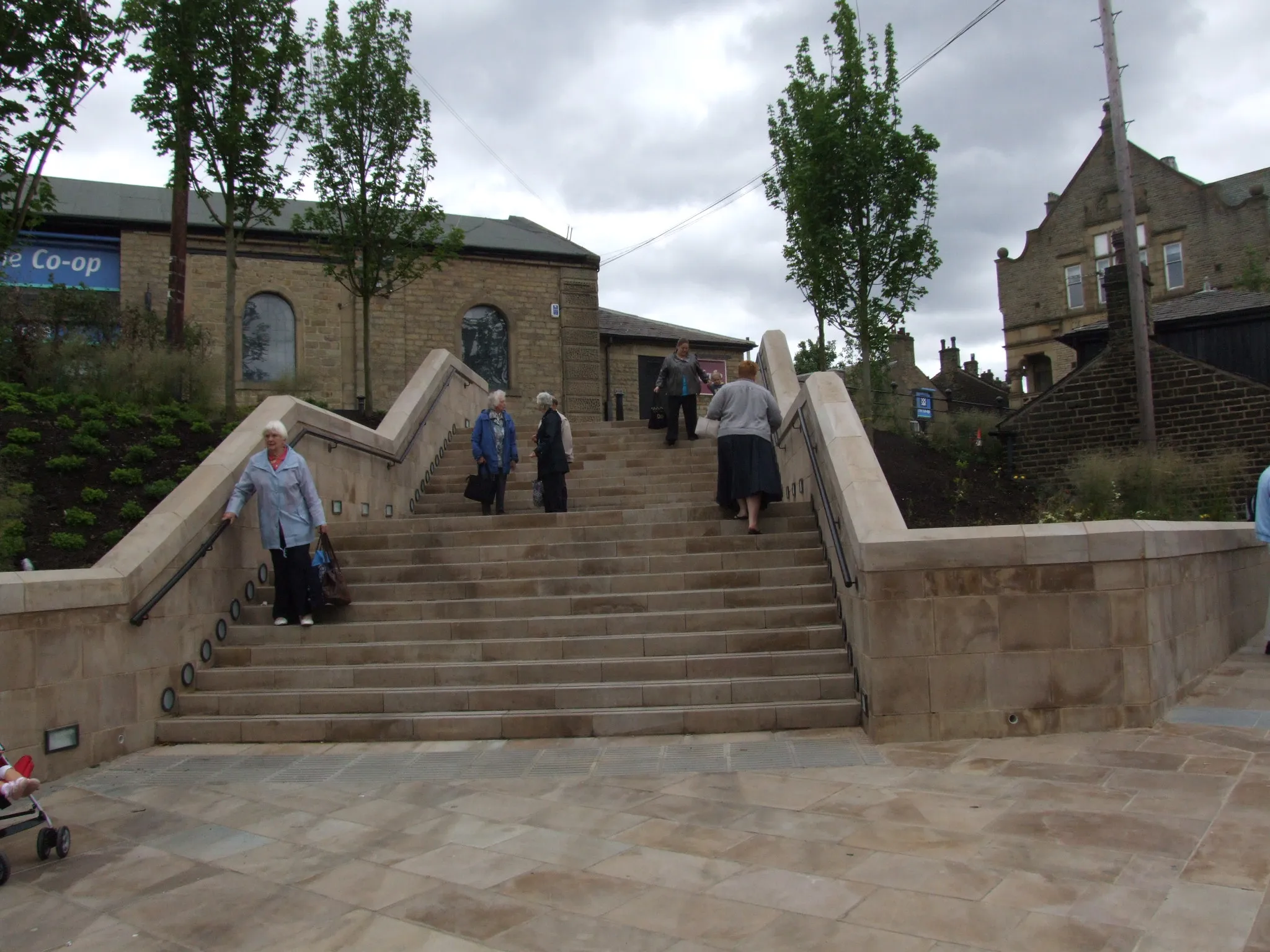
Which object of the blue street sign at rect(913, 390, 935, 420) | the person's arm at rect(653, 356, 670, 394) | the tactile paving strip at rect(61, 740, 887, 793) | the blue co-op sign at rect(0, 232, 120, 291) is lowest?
the tactile paving strip at rect(61, 740, 887, 793)

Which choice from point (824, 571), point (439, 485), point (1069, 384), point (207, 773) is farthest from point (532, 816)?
point (1069, 384)

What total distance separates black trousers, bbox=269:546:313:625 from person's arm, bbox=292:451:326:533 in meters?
0.24

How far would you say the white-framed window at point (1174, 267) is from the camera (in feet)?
119

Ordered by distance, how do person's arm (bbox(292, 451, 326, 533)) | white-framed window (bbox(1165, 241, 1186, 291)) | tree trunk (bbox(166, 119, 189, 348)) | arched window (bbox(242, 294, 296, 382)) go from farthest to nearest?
white-framed window (bbox(1165, 241, 1186, 291)) → arched window (bbox(242, 294, 296, 382)) → tree trunk (bbox(166, 119, 189, 348)) → person's arm (bbox(292, 451, 326, 533))

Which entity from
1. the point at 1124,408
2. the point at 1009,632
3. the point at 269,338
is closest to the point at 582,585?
the point at 1009,632

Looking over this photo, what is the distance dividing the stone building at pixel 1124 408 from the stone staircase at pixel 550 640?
13.2 m

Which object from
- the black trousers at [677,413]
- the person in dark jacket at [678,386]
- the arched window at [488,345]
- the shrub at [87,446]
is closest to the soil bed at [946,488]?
the black trousers at [677,413]

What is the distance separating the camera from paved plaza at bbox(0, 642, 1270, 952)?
310 centimetres

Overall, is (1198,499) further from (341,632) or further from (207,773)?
(207,773)

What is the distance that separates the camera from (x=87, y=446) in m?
9.55

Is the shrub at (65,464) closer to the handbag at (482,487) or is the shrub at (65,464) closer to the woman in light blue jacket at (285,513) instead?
the woman in light blue jacket at (285,513)

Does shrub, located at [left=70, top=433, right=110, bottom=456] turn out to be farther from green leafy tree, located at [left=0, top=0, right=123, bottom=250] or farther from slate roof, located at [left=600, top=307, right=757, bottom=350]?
slate roof, located at [left=600, top=307, right=757, bottom=350]

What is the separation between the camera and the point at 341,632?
7105 mm

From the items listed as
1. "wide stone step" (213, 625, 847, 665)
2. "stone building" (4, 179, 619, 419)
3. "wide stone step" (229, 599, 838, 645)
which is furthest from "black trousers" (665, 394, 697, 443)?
"stone building" (4, 179, 619, 419)
